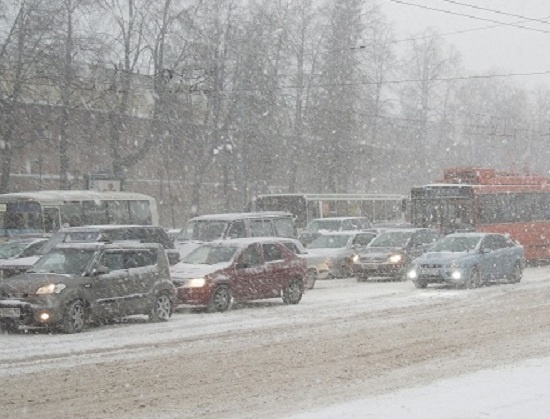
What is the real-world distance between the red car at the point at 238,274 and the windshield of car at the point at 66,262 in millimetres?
3067

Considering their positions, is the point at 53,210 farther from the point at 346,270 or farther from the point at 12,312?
the point at 12,312

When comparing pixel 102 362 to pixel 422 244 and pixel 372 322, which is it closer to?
pixel 372 322

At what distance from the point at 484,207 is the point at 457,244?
965 centimetres

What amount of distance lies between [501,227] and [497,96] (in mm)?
74008

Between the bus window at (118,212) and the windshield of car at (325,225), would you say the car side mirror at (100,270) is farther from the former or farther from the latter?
the windshield of car at (325,225)

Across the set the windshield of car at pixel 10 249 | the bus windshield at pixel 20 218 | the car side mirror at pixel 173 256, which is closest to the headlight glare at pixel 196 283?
the car side mirror at pixel 173 256

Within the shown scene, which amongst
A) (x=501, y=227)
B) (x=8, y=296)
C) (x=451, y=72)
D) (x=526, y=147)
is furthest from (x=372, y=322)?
(x=526, y=147)

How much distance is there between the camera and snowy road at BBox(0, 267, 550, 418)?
1038 cm

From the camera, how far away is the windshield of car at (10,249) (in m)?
24.1

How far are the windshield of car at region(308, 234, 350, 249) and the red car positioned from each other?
10.3 m

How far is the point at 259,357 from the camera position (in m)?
13.6

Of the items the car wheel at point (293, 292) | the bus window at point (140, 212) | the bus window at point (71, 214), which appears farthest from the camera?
the bus window at point (140, 212)

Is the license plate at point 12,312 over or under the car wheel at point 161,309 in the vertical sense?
over

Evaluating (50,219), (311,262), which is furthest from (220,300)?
(50,219)
